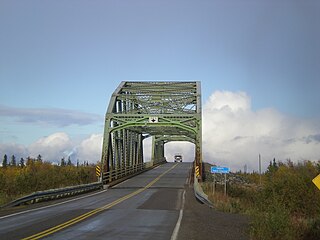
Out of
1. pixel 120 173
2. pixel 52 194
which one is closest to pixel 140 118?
pixel 120 173

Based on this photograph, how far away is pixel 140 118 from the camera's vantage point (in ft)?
137

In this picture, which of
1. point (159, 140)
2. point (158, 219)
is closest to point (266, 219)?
point (158, 219)

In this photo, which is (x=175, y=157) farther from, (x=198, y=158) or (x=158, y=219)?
(x=158, y=219)


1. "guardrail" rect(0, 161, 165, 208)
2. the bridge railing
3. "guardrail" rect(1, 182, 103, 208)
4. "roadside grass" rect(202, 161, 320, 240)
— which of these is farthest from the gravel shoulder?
the bridge railing

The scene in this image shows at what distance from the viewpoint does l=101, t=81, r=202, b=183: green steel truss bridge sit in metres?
40.5

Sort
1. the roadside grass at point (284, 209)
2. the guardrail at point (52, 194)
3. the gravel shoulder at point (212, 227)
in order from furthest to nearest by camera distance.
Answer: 1. the guardrail at point (52, 194)
2. the gravel shoulder at point (212, 227)
3. the roadside grass at point (284, 209)

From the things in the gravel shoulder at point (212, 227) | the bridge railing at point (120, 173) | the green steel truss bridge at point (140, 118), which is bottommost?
the gravel shoulder at point (212, 227)

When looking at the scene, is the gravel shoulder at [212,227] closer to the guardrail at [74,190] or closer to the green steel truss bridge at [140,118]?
the guardrail at [74,190]

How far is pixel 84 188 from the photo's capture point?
30.5 m

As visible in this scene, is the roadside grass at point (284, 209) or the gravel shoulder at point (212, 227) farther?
the gravel shoulder at point (212, 227)

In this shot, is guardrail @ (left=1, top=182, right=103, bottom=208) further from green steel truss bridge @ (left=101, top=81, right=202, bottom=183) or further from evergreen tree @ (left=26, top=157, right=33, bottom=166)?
evergreen tree @ (left=26, top=157, right=33, bottom=166)

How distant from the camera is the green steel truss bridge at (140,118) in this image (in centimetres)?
4050

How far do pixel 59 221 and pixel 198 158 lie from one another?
2902 centimetres

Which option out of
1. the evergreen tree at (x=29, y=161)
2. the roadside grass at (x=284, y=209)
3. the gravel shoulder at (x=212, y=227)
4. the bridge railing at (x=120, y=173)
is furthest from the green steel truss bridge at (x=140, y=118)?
the evergreen tree at (x=29, y=161)
